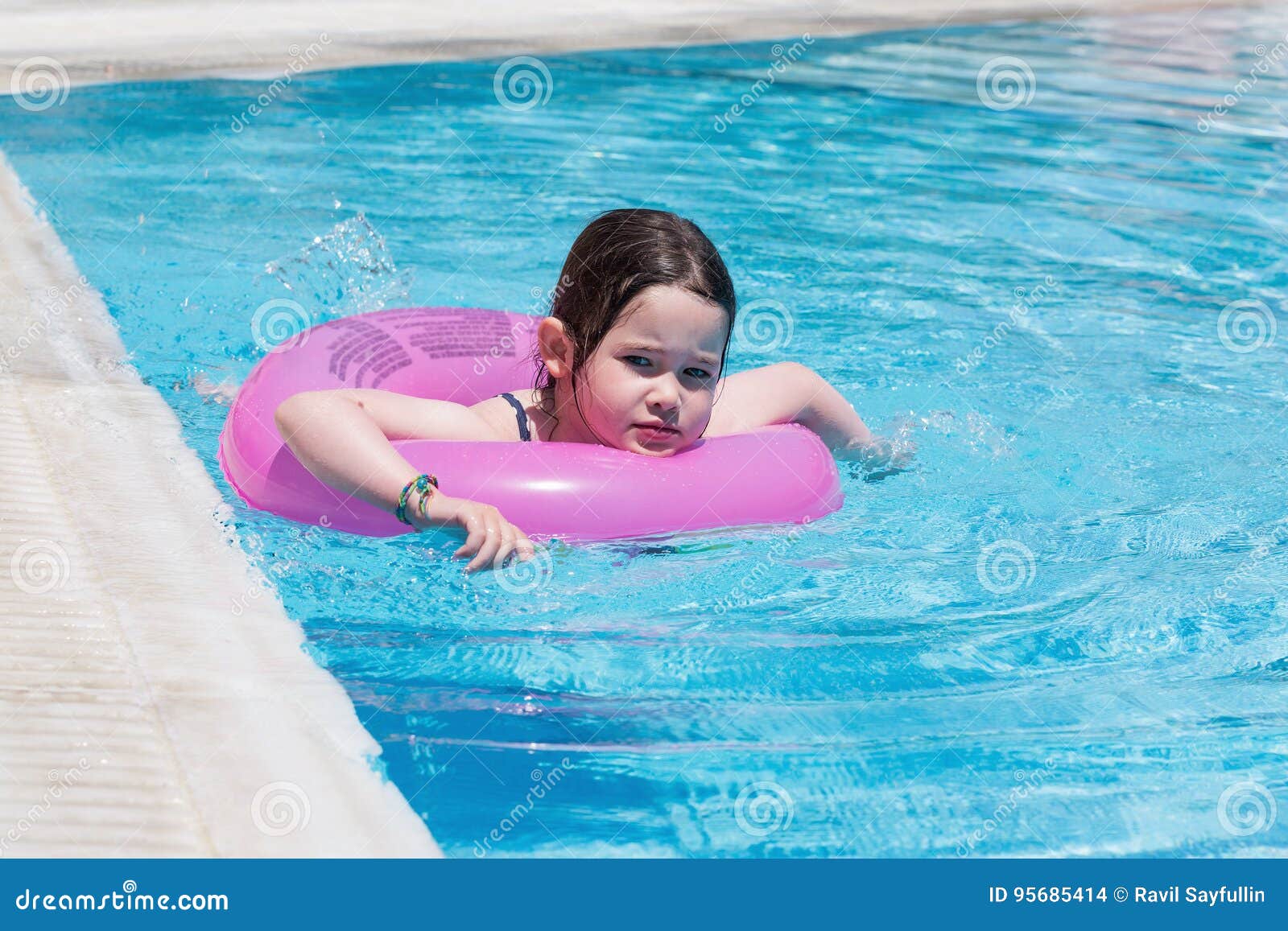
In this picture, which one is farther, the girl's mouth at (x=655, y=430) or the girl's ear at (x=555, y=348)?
the girl's ear at (x=555, y=348)

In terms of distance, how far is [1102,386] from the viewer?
5.20 meters

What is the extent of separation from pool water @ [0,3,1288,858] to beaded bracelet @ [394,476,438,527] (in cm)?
22

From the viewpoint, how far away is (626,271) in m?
3.58

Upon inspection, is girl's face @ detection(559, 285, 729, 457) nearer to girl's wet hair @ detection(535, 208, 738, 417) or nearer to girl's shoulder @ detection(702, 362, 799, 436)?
girl's wet hair @ detection(535, 208, 738, 417)

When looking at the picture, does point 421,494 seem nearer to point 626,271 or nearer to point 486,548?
point 486,548

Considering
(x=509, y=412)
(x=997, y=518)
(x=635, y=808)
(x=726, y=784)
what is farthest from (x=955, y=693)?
(x=509, y=412)

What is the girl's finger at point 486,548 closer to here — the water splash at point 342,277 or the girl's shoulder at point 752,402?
the girl's shoulder at point 752,402

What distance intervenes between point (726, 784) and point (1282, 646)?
58.6 inches

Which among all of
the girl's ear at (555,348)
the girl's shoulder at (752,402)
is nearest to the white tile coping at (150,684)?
the girl's ear at (555,348)

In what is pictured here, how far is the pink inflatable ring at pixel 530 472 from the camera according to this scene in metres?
3.42

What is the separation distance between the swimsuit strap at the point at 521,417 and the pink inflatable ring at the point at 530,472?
30 cm

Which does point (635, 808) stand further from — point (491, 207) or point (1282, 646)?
point (491, 207)

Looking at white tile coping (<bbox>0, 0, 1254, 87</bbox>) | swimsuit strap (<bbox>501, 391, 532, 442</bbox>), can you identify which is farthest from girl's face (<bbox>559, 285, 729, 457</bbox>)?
white tile coping (<bbox>0, 0, 1254, 87</bbox>)

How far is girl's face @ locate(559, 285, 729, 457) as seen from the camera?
11.5 ft
